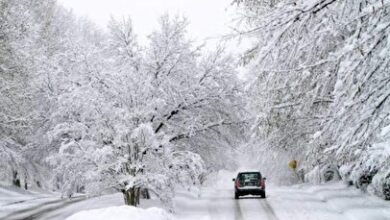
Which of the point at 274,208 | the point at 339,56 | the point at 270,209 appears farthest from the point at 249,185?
the point at 339,56

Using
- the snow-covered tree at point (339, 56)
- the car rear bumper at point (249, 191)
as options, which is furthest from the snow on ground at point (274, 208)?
the snow-covered tree at point (339, 56)

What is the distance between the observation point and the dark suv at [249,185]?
28.2 meters

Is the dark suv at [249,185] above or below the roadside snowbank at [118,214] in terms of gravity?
above

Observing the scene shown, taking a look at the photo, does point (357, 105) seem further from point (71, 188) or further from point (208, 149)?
point (208, 149)

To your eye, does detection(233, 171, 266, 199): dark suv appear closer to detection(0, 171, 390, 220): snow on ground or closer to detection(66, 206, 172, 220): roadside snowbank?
detection(0, 171, 390, 220): snow on ground

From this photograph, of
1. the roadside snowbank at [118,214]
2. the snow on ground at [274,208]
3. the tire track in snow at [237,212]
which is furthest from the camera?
the tire track in snow at [237,212]

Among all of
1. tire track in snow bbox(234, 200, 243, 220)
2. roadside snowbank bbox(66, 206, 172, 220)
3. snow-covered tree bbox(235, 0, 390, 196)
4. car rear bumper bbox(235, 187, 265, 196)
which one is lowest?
tire track in snow bbox(234, 200, 243, 220)

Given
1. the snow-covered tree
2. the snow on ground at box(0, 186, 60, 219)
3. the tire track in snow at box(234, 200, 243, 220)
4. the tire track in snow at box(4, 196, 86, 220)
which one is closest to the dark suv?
the tire track in snow at box(234, 200, 243, 220)

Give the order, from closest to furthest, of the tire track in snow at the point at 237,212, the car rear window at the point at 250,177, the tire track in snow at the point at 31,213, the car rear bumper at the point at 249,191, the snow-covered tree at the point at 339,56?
the snow-covered tree at the point at 339,56 < the tire track in snow at the point at 237,212 < the tire track in snow at the point at 31,213 < the car rear bumper at the point at 249,191 < the car rear window at the point at 250,177

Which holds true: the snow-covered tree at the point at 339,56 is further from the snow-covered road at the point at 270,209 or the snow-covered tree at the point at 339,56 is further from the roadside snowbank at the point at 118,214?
the snow-covered road at the point at 270,209

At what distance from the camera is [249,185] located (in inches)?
1119

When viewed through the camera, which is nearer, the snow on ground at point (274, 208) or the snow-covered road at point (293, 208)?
the snow-covered road at point (293, 208)

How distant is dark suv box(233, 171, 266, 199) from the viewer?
92.4 feet

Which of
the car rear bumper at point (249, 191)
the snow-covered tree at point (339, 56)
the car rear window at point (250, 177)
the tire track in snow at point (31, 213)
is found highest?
the snow-covered tree at point (339, 56)
